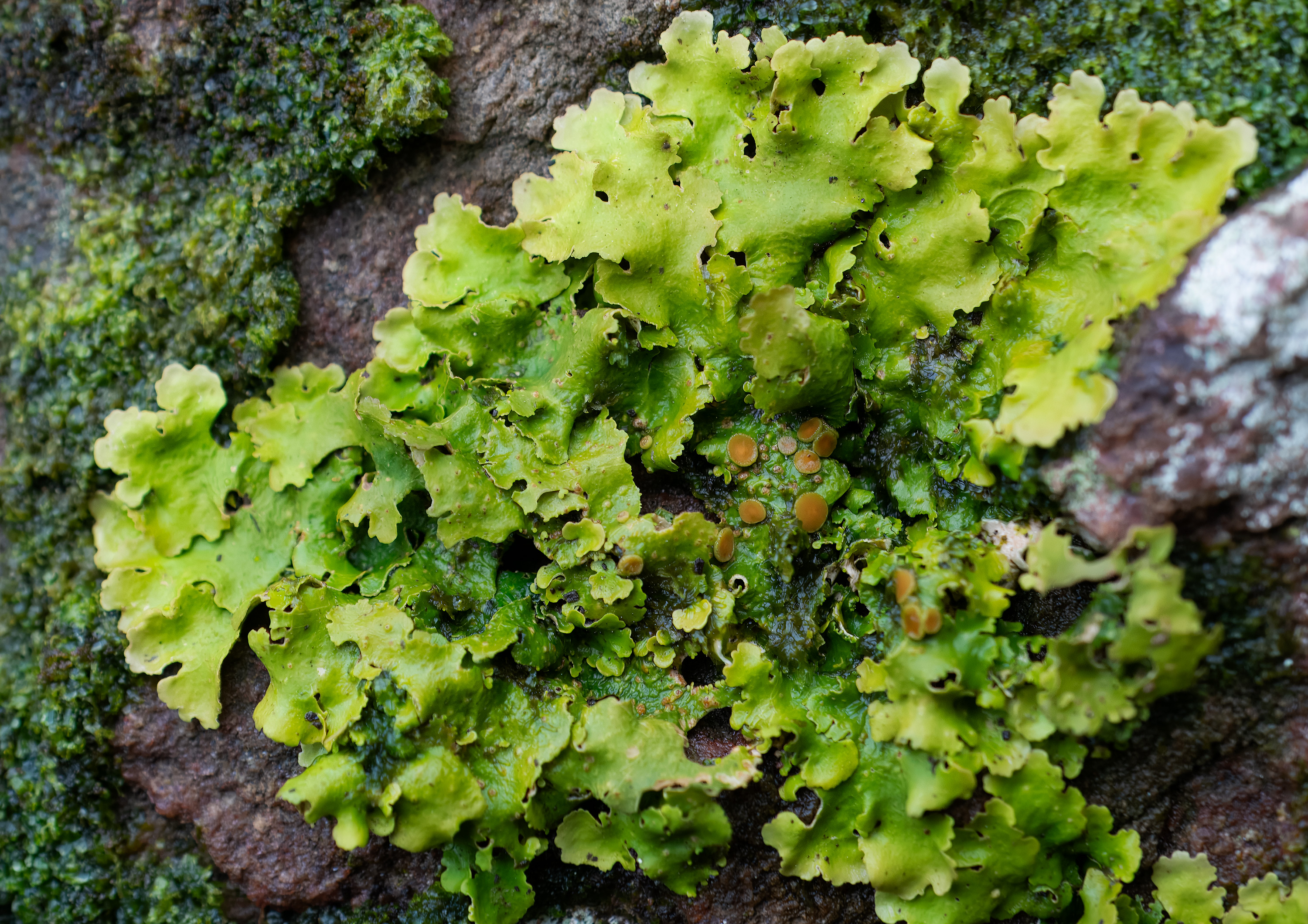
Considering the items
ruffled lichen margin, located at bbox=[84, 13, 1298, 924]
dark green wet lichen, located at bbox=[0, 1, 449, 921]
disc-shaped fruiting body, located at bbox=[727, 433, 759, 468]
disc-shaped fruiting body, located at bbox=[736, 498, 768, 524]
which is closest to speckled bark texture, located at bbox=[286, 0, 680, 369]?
dark green wet lichen, located at bbox=[0, 1, 449, 921]

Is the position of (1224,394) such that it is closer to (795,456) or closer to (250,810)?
(795,456)

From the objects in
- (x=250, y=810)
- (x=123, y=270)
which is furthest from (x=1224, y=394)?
(x=123, y=270)

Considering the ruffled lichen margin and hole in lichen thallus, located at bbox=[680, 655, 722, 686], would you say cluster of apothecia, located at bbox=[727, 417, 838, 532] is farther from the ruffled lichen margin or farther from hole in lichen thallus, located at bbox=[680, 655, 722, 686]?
hole in lichen thallus, located at bbox=[680, 655, 722, 686]

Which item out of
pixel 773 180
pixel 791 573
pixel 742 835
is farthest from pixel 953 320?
pixel 742 835

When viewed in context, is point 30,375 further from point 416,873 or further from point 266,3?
point 416,873

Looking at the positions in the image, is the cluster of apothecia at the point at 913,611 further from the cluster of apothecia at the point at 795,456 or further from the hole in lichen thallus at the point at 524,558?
the hole in lichen thallus at the point at 524,558

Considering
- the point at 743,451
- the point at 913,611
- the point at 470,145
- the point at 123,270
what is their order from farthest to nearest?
the point at 123,270 → the point at 470,145 → the point at 743,451 → the point at 913,611
